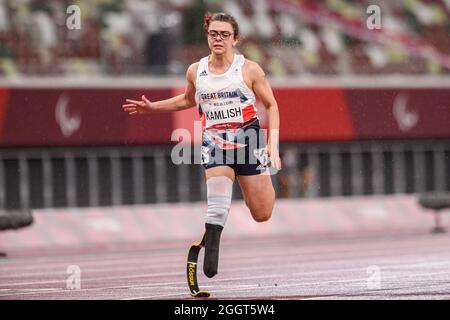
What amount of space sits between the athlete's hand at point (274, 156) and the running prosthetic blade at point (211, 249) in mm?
744

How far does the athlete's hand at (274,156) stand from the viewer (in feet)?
33.3

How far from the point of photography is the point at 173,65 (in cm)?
3053

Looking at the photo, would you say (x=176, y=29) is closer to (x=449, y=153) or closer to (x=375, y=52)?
(x=375, y=52)

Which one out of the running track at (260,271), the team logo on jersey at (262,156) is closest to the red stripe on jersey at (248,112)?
the team logo on jersey at (262,156)

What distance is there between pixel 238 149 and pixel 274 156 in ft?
1.90

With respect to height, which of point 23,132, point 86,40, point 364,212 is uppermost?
point 86,40

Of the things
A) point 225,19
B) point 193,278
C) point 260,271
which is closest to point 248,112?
point 225,19

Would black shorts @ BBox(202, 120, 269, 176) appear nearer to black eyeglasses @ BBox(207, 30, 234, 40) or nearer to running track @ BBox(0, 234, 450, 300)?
black eyeglasses @ BBox(207, 30, 234, 40)

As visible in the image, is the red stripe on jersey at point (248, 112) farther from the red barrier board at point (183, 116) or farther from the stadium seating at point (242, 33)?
the red barrier board at point (183, 116)

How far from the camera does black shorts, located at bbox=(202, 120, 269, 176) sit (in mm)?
10797

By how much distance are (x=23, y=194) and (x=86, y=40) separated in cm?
354

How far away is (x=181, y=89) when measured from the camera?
3034 centimetres

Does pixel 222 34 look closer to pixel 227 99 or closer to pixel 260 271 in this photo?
pixel 227 99
